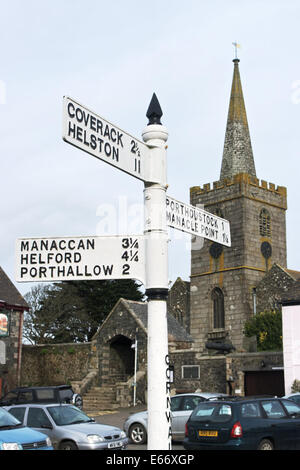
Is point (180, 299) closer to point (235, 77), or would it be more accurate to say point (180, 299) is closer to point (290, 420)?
point (235, 77)

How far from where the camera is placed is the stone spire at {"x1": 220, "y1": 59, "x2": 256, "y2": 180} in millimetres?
53678

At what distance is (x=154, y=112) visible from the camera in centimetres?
570

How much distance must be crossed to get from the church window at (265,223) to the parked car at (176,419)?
34.5m

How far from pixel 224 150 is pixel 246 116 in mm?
3943

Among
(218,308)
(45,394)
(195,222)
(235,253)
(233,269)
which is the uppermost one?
(235,253)

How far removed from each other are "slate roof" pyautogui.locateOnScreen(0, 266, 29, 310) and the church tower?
58.9 ft

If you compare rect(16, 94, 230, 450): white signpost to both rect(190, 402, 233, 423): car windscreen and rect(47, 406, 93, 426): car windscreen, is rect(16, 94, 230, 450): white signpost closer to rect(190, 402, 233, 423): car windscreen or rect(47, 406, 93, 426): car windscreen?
rect(190, 402, 233, 423): car windscreen

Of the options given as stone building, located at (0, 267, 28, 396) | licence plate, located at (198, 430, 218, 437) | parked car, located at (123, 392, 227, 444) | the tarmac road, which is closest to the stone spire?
stone building, located at (0, 267, 28, 396)

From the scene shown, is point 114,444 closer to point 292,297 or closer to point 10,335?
point 292,297

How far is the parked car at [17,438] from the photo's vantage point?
33.1ft

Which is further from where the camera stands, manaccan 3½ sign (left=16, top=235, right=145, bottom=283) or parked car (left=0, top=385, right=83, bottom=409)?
parked car (left=0, top=385, right=83, bottom=409)

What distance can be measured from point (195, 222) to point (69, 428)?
841 centimetres

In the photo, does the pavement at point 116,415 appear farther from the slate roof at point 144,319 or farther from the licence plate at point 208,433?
the licence plate at point 208,433

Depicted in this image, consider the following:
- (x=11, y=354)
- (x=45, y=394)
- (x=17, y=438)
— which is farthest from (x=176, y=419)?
(x=11, y=354)
